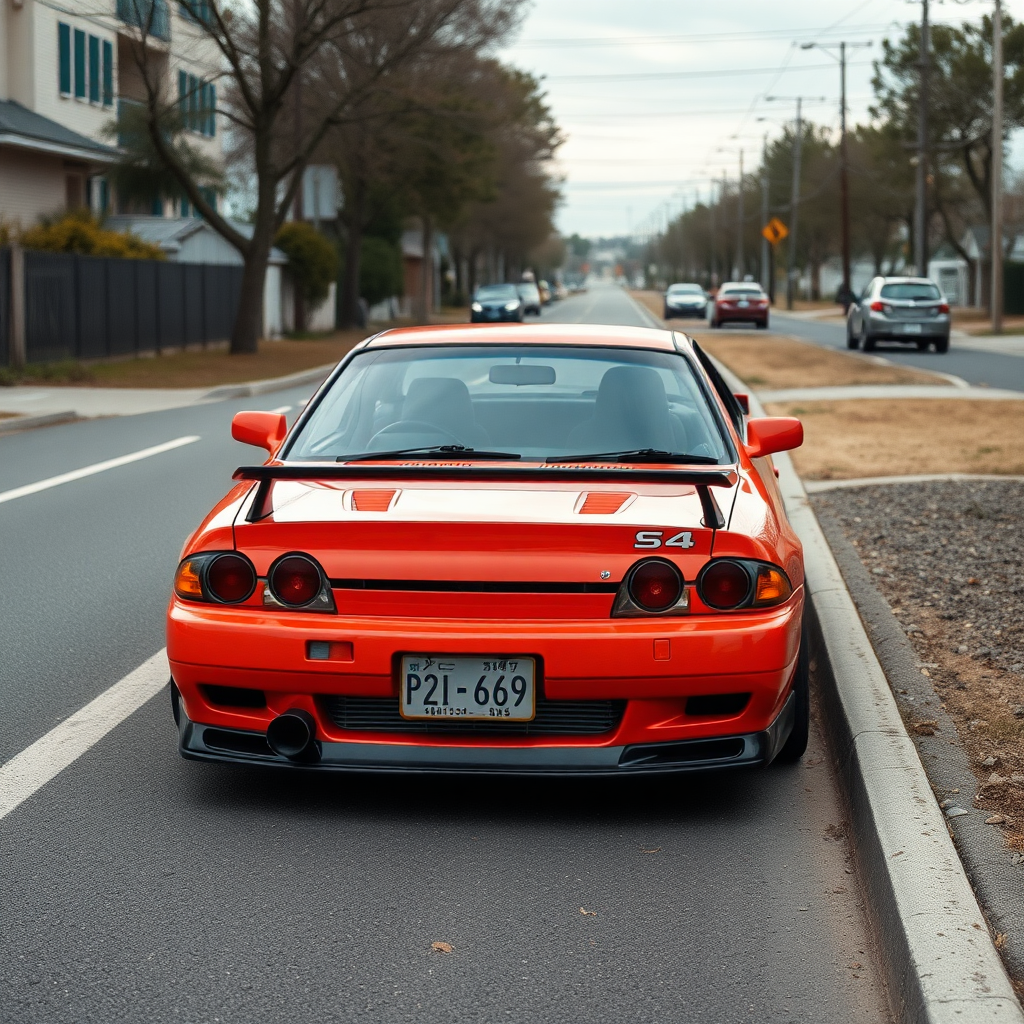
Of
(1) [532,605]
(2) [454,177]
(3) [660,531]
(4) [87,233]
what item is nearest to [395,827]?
(1) [532,605]

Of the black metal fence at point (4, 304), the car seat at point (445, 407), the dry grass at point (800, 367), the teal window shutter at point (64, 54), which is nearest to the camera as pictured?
the car seat at point (445, 407)

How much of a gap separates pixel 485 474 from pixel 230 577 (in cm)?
79

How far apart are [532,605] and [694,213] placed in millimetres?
177321

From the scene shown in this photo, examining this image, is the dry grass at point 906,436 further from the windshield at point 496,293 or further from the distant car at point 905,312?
the windshield at point 496,293

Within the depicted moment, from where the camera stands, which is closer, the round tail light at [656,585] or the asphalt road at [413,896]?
the asphalt road at [413,896]

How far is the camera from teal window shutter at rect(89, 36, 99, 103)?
39.8 metres

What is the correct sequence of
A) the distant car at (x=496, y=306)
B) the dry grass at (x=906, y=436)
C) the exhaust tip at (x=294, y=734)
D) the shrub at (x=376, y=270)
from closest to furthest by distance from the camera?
1. the exhaust tip at (x=294, y=734)
2. the dry grass at (x=906, y=436)
3. the distant car at (x=496, y=306)
4. the shrub at (x=376, y=270)

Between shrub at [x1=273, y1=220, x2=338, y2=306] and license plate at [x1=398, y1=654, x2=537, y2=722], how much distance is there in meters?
43.6

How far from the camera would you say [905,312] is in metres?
34.3

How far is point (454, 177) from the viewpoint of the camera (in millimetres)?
50562

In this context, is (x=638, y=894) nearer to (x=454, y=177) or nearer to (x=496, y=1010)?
(x=496, y=1010)

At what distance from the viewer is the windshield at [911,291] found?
1350 inches

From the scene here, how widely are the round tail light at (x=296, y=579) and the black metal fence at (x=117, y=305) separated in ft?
71.2

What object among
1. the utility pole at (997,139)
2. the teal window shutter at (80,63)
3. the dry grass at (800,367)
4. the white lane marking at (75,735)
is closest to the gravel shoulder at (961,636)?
the white lane marking at (75,735)
